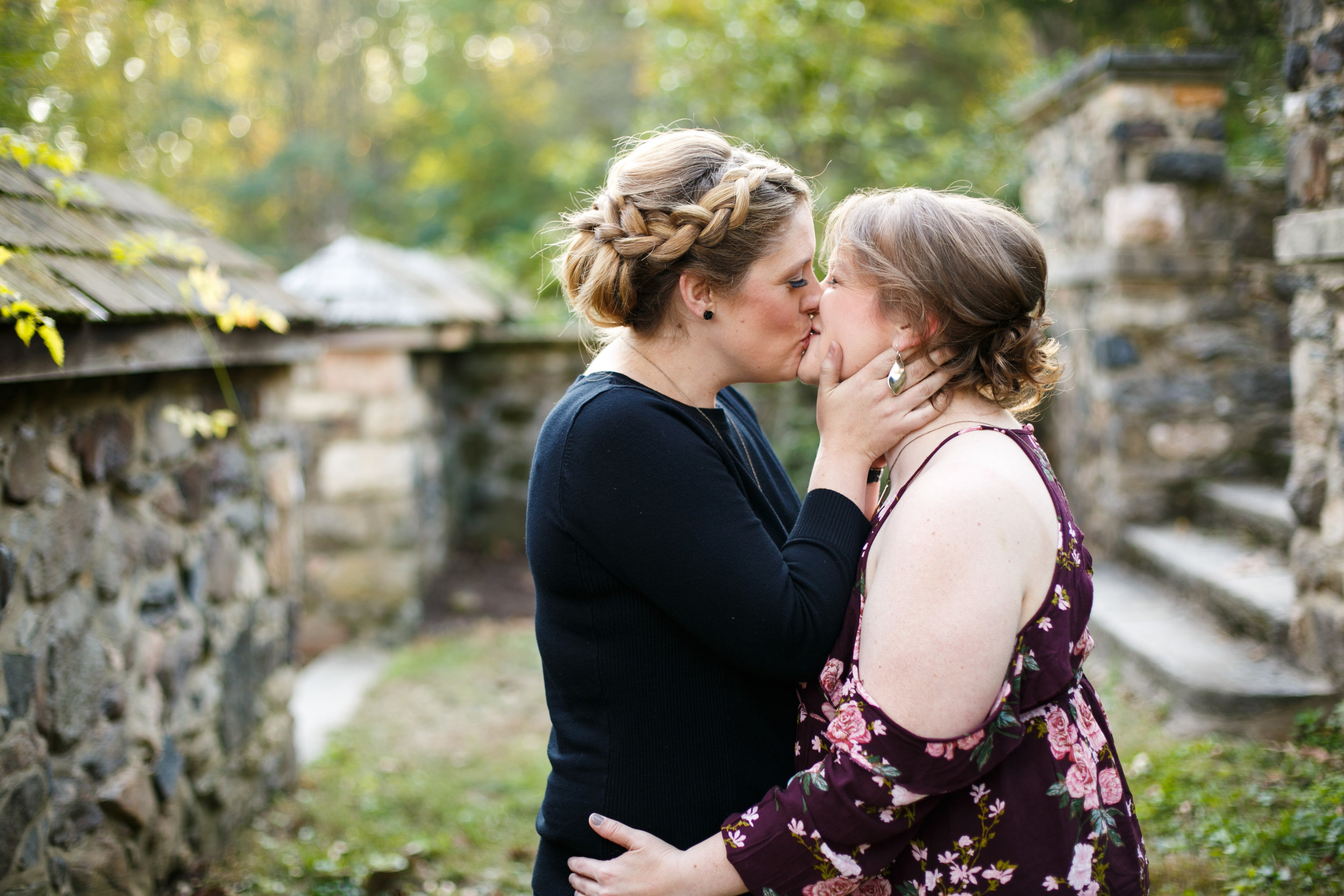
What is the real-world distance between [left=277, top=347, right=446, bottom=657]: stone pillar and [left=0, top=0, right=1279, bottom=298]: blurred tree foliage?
158 centimetres

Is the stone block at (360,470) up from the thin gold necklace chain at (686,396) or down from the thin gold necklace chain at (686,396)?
down

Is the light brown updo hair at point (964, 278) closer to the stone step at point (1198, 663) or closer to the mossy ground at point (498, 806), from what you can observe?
the mossy ground at point (498, 806)

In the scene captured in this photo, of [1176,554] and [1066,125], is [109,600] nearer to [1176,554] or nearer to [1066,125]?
[1176,554]

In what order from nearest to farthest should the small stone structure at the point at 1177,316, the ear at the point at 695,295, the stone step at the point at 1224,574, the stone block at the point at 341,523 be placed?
1. the ear at the point at 695,295
2. the stone step at the point at 1224,574
3. the small stone structure at the point at 1177,316
4. the stone block at the point at 341,523

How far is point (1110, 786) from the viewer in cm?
138

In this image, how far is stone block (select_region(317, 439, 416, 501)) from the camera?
5520 mm

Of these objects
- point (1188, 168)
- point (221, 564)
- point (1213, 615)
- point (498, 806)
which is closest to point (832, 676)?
point (221, 564)

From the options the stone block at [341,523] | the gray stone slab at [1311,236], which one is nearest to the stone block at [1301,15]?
the gray stone slab at [1311,236]

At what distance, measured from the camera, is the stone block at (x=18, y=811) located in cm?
176

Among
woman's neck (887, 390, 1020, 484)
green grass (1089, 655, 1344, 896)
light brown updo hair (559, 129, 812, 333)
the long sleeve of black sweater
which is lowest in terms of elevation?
green grass (1089, 655, 1344, 896)

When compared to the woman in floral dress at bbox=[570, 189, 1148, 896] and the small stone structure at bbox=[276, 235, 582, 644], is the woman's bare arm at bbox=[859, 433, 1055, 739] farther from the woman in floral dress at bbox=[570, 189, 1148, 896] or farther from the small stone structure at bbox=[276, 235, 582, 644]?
the small stone structure at bbox=[276, 235, 582, 644]

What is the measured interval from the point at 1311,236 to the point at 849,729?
227 centimetres

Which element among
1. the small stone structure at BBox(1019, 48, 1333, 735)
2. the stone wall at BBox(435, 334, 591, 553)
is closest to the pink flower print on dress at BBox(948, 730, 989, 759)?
the small stone structure at BBox(1019, 48, 1333, 735)

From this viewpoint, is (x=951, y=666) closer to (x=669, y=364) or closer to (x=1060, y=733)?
(x=1060, y=733)
